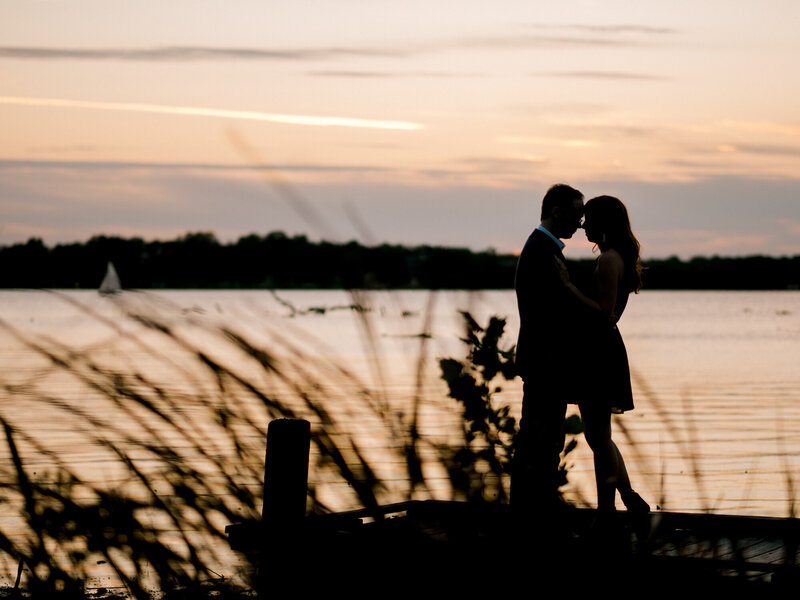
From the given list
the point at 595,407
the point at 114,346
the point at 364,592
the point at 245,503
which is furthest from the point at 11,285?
the point at 595,407

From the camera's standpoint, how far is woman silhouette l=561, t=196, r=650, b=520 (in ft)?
16.5

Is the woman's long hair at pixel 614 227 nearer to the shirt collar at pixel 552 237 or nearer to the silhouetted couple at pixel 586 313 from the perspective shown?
the silhouetted couple at pixel 586 313

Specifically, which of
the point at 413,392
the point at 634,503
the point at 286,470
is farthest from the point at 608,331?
the point at 413,392

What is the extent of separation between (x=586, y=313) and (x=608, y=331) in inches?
6.8

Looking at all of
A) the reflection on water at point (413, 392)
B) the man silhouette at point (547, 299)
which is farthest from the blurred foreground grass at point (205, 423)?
the man silhouette at point (547, 299)

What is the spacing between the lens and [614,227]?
516 cm

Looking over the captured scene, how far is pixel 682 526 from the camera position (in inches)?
196

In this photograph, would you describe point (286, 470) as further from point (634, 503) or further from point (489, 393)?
point (634, 503)

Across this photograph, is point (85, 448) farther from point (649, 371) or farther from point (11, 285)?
point (649, 371)

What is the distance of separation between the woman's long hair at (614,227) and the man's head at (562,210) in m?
0.07

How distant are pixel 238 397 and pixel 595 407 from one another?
2849 millimetres

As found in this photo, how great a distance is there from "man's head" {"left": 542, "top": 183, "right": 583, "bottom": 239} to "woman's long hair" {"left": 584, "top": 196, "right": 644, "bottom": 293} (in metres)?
0.07

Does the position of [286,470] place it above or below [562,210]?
below

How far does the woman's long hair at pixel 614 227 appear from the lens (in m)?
5.16
